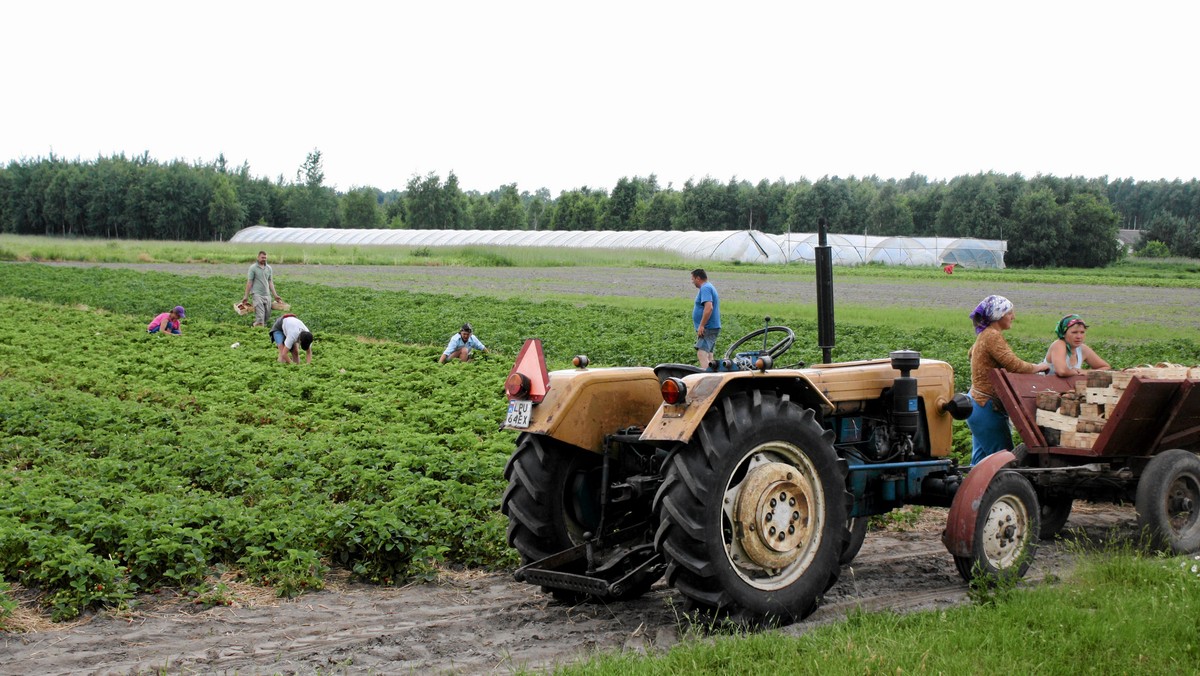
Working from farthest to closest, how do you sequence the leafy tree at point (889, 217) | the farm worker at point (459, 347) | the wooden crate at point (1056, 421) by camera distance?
the leafy tree at point (889, 217) → the farm worker at point (459, 347) → the wooden crate at point (1056, 421)

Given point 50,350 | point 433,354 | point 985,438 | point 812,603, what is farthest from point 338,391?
point 812,603

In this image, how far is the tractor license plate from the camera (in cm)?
580

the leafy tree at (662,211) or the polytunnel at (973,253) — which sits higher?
the leafy tree at (662,211)

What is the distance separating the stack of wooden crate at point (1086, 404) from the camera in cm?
740

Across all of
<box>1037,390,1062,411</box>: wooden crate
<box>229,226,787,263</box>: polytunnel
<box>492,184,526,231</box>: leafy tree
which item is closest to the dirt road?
<box>1037,390,1062,411</box>: wooden crate

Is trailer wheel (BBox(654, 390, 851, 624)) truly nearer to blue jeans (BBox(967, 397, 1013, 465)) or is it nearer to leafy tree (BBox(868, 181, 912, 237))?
blue jeans (BBox(967, 397, 1013, 465))

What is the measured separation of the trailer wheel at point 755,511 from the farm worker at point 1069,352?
3.40 metres

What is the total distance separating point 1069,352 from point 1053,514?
1.40 metres

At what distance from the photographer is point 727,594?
200 inches

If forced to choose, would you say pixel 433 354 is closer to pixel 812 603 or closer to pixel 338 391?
pixel 338 391

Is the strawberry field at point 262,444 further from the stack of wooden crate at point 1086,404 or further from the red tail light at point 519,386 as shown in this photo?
the stack of wooden crate at point 1086,404

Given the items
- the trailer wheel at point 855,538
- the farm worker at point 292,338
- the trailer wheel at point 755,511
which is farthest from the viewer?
the farm worker at point 292,338

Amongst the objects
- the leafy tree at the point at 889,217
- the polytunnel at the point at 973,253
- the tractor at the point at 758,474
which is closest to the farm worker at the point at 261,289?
the tractor at the point at 758,474

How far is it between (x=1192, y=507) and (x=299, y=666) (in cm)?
630
